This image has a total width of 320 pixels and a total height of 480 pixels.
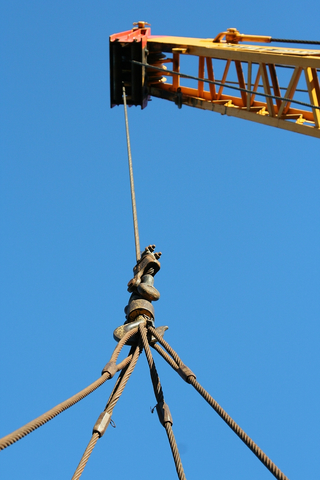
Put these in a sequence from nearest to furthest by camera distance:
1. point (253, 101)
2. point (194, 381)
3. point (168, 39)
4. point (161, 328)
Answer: point (194, 381) < point (161, 328) < point (253, 101) < point (168, 39)

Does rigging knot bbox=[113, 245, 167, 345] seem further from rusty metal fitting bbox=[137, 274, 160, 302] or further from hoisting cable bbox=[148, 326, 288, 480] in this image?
hoisting cable bbox=[148, 326, 288, 480]

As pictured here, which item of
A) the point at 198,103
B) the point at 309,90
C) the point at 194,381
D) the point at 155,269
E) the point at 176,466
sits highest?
the point at 198,103

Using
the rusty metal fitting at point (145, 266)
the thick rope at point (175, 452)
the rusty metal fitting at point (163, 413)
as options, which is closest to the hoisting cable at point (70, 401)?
the rusty metal fitting at point (163, 413)

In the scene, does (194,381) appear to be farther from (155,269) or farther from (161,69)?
(161,69)

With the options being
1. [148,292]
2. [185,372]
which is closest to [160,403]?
[185,372]

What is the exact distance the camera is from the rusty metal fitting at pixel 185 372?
6227 millimetres

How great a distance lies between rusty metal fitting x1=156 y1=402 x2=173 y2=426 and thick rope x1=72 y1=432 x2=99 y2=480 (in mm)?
599

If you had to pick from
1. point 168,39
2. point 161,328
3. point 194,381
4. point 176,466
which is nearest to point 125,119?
point 168,39

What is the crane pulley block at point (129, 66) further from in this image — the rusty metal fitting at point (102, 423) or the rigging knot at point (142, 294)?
the rusty metal fitting at point (102, 423)

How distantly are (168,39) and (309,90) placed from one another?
14.3 feet

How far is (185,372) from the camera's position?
625 cm

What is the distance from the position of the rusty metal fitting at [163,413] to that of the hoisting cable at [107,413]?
37cm

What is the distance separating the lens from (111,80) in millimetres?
13320

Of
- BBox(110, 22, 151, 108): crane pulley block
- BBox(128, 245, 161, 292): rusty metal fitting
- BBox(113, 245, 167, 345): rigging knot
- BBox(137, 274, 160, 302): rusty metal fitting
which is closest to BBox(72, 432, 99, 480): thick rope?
BBox(113, 245, 167, 345): rigging knot
